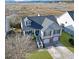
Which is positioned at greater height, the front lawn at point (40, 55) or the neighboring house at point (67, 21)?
the neighboring house at point (67, 21)

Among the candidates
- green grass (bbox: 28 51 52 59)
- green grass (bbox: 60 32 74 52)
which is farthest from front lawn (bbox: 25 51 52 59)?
green grass (bbox: 60 32 74 52)

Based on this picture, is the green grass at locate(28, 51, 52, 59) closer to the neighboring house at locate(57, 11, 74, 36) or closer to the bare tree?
the bare tree

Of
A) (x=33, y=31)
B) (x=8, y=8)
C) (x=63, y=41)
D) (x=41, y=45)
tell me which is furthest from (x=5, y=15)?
(x=63, y=41)

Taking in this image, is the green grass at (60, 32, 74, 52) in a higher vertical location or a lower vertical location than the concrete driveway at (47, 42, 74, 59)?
higher

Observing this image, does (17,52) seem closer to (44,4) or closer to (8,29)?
(8,29)

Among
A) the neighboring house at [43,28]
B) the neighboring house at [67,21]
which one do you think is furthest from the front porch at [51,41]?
the neighboring house at [67,21]

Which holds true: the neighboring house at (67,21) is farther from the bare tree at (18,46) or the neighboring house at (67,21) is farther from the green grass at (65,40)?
the bare tree at (18,46)
